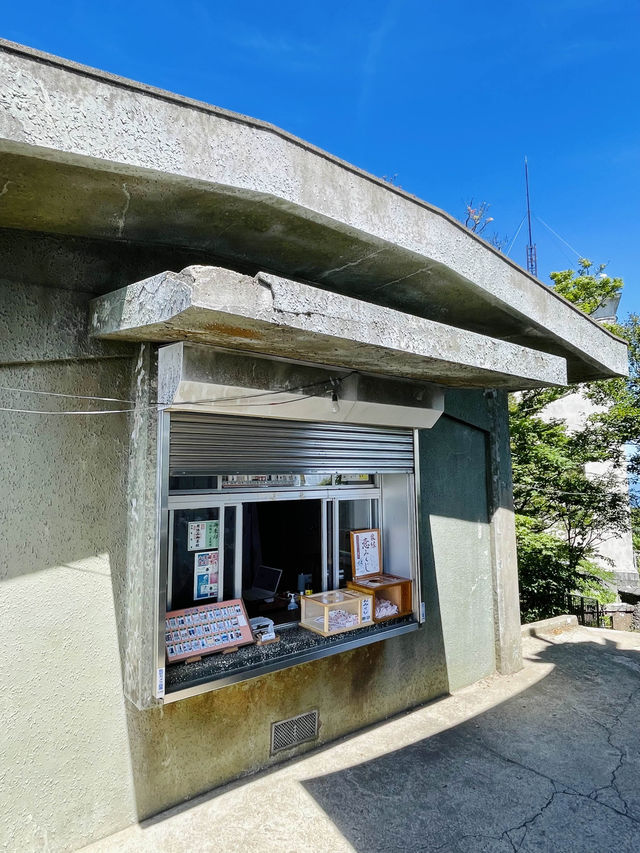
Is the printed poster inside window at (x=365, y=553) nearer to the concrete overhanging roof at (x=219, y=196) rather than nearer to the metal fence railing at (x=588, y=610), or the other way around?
the concrete overhanging roof at (x=219, y=196)

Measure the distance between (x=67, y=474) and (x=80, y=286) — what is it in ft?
4.20

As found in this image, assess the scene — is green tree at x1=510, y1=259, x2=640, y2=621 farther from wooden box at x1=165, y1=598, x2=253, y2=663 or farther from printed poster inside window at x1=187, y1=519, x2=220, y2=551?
printed poster inside window at x1=187, y1=519, x2=220, y2=551

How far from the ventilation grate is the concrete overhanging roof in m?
3.86

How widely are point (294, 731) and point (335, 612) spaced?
105cm

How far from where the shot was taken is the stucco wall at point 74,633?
305 cm

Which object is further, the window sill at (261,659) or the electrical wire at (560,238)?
the electrical wire at (560,238)

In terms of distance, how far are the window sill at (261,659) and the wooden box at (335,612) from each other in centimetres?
6

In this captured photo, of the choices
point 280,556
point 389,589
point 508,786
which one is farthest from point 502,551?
point 280,556

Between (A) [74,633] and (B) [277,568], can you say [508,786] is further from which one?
(A) [74,633]

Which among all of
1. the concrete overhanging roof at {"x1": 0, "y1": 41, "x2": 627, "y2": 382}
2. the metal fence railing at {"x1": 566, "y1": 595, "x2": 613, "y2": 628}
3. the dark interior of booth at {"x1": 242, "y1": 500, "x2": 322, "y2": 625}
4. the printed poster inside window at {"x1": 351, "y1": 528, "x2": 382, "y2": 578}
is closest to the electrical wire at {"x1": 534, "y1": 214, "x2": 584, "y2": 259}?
Result: the metal fence railing at {"x1": 566, "y1": 595, "x2": 613, "y2": 628}

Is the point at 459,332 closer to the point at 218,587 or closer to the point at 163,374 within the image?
the point at 163,374

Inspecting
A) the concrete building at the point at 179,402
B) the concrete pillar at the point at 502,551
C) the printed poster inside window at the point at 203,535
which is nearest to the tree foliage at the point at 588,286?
the concrete pillar at the point at 502,551

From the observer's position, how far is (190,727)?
3.68 meters

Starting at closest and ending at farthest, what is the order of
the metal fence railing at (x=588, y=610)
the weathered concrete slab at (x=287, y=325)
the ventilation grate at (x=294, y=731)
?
the weathered concrete slab at (x=287, y=325)
the ventilation grate at (x=294, y=731)
the metal fence railing at (x=588, y=610)
